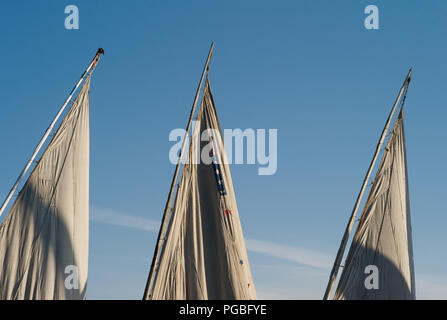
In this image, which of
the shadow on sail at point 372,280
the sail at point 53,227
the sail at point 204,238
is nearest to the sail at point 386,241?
the shadow on sail at point 372,280

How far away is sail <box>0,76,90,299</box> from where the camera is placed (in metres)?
32.8

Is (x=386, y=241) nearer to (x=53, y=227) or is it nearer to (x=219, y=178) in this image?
(x=219, y=178)

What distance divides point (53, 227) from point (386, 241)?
1964 cm

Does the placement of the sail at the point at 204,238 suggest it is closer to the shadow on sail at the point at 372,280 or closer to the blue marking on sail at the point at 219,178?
the blue marking on sail at the point at 219,178

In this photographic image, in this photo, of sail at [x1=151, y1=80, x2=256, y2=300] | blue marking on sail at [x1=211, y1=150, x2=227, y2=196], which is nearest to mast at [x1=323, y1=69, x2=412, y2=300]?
sail at [x1=151, y1=80, x2=256, y2=300]

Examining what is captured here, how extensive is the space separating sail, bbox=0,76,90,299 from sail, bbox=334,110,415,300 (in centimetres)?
1522

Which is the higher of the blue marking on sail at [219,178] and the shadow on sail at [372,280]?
the blue marking on sail at [219,178]

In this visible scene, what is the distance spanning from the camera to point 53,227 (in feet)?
111

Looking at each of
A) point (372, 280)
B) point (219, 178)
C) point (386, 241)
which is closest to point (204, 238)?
point (219, 178)

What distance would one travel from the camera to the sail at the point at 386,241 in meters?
36.0

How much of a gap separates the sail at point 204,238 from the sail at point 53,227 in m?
5.45

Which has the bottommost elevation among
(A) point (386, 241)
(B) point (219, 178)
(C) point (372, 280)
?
(C) point (372, 280)

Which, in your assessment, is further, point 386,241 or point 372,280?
point 386,241
